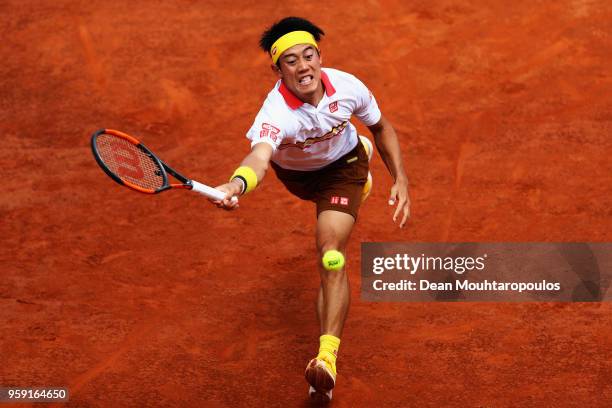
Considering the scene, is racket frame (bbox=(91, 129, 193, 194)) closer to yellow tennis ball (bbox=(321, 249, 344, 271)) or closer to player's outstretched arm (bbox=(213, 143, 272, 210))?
player's outstretched arm (bbox=(213, 143, 272, 210))

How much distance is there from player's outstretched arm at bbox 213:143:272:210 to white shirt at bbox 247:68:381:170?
0.33 ft

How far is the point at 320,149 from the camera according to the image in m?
7.17

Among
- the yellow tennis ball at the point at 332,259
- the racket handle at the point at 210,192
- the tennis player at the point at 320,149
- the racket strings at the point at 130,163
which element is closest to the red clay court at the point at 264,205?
the tennis player at the point at 320,149

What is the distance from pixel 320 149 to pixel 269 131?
0.62m

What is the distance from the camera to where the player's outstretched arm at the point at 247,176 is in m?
6.08

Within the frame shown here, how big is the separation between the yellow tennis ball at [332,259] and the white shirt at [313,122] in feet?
2.36

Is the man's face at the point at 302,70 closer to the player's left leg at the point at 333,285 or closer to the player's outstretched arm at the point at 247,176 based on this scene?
the player's outstretched arm at the point at 247,176

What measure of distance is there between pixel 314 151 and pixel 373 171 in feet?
8.08

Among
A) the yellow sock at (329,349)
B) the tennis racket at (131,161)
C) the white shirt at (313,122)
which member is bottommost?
the yellow sock at (329,349)

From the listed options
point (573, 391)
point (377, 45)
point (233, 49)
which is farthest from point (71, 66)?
point (573, 391)

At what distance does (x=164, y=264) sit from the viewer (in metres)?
8.54

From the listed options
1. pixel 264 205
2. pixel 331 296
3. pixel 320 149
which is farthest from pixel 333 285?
pixel 264 205

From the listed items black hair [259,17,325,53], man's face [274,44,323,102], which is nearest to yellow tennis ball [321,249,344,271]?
man's face [274,44,323,102]

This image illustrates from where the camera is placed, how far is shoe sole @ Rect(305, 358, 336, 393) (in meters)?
6.55
